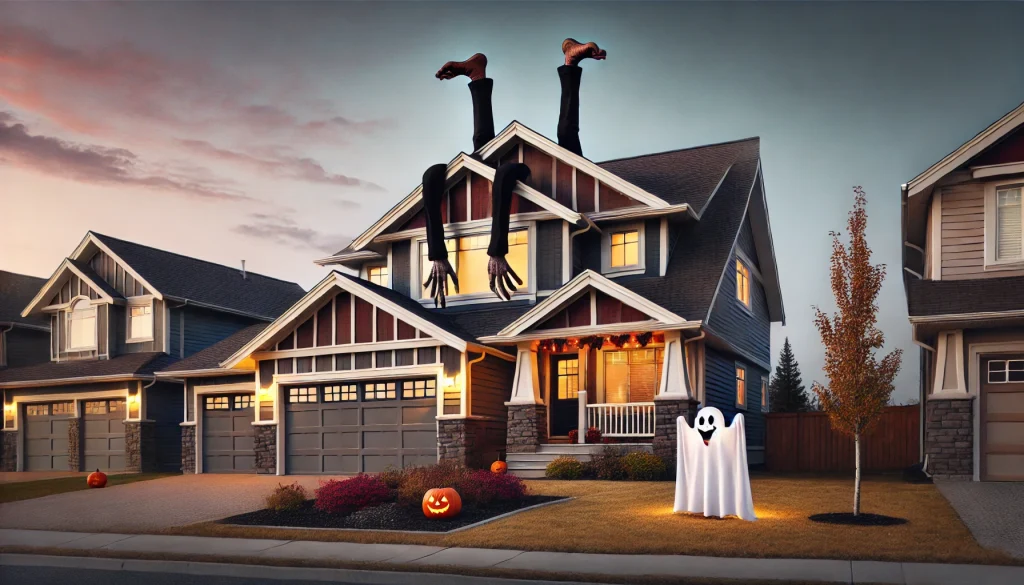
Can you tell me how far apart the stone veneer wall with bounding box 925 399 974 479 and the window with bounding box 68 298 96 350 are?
27.8m

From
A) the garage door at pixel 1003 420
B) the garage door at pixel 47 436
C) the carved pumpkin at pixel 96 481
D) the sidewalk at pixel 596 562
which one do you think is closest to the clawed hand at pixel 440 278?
the carved pumpkin at pixel 96 481

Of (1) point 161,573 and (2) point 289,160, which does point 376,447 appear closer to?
(2) point 289,160

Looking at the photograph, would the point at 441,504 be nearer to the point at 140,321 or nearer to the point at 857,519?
the point at 857,519

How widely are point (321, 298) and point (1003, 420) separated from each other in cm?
1614

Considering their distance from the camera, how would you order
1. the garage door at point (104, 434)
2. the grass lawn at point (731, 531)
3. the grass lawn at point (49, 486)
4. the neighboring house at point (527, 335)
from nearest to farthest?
the grass lawn at point (731, 531), the neighboring house at point (527, 335), the grass lawn at point (49, 486), the garage door at point (104, 434)

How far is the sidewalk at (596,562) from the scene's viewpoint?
9.86 metres

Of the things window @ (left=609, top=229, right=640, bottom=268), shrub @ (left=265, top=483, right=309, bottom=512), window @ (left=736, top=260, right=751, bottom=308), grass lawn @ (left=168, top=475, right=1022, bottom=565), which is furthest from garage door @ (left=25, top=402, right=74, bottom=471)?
window @ (left=736, top=260, right=751, bottom=308)

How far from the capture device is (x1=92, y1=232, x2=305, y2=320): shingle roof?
32.5m

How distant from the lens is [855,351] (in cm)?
1343

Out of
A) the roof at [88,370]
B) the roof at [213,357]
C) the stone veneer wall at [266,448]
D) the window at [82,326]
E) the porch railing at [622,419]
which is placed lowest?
the stone veneer wall at [266,448]

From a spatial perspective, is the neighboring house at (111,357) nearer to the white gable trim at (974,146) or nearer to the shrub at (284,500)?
the shrub at (284,500)

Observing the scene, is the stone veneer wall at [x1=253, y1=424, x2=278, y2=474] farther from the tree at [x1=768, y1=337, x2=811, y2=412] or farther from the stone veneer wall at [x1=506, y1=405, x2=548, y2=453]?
the tree at [x1=768, y1=337, x2=811, y2=412]

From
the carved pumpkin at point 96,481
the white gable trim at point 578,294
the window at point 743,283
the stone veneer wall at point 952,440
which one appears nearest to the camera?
the stone veneer wall at point 952,440

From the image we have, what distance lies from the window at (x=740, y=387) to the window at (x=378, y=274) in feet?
36.6
